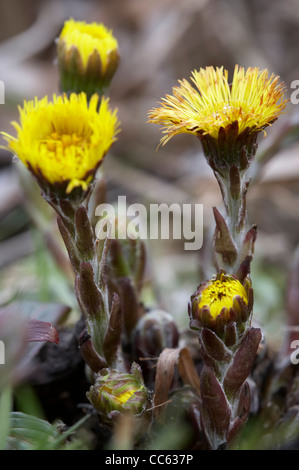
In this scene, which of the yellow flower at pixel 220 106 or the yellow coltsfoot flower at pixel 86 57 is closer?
the yellow flower at pixel 220 106

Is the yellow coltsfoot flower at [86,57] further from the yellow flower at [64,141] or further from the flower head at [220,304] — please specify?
the flower head at [220,304]

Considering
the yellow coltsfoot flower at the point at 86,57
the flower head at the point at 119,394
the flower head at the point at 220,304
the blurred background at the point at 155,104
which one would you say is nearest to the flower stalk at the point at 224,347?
the flower head at the point at 220,304

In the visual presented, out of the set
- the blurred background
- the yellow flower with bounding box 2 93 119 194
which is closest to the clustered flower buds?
the yellow flower with bounding box 2 93 119 194

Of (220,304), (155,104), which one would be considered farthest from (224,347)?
(155,104)

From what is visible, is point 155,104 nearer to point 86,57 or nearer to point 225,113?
point 86,57

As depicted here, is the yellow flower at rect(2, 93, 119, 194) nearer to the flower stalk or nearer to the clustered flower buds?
the clustered flower buds
